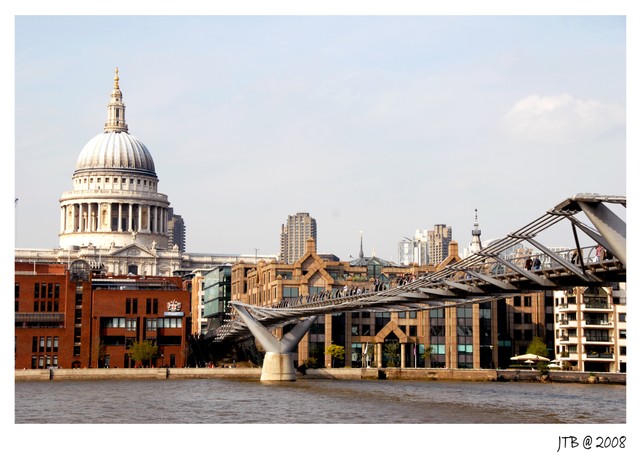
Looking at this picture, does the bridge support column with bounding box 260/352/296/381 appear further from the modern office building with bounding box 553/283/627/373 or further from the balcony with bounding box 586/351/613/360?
the balcony with bounding box 586/351/613/360

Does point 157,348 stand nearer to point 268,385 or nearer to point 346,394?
point 268,385

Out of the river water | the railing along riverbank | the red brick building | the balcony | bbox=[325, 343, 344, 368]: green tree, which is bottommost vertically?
the river water

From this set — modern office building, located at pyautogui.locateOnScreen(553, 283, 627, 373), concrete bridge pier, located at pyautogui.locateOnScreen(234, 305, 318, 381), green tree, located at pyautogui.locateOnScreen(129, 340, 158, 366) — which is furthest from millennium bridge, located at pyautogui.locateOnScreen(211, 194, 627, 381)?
modern office building, located at pyautogui.locateOnScreen(553, 283, 627, 373)

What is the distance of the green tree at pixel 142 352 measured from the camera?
105m

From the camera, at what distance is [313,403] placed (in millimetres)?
66188

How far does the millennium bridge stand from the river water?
4891mm

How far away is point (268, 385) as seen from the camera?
87312 millimetres

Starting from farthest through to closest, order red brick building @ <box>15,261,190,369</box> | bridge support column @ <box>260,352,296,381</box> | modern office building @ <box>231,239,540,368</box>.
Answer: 1. modern office building @ <box>231,239,540,368</box>
2. red brick building @ <box>15,261,190,369</box>
3. bridge support column @ <box>260,352,296,381</box>

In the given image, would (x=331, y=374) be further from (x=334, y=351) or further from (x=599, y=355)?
(x=599, y=355)

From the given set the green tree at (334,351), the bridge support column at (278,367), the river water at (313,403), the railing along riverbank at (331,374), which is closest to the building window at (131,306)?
the railing along riverbank at (331,374)

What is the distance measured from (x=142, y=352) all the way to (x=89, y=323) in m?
5.49

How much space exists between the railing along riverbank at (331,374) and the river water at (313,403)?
6.29 meters

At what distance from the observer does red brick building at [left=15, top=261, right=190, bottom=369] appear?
344 ft
